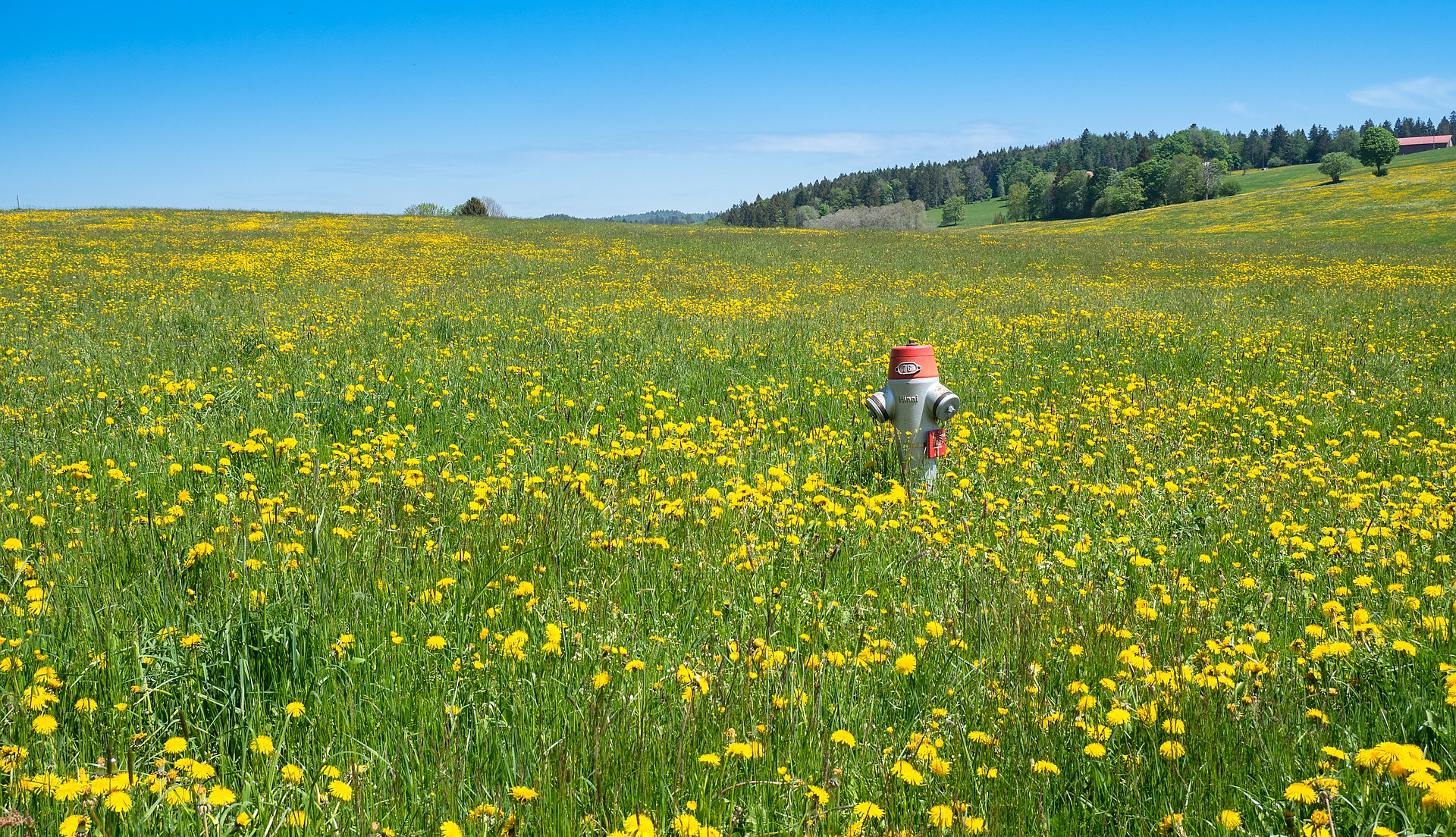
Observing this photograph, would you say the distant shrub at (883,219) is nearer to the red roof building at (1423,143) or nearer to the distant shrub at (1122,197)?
the distant shrub at (1122,197)

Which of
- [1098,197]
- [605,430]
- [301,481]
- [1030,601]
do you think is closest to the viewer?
[1030,601]

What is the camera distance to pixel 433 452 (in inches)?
220

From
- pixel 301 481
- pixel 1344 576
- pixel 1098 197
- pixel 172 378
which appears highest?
pixel 1098 197

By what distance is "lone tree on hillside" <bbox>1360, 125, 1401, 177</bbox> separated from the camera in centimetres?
7744

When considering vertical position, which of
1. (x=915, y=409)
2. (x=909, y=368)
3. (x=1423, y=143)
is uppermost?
(x=1423, y=143)

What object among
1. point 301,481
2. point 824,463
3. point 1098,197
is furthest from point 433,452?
point 1098,197

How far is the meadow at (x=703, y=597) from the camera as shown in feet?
6.74

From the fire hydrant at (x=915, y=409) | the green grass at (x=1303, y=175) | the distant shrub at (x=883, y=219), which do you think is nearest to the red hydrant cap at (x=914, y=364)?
the fire hydrant at (x=915, y=409)

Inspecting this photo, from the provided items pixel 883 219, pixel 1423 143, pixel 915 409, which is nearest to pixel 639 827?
pixel 915 409

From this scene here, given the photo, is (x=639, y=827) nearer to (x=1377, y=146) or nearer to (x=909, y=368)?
(x=909, y=368)

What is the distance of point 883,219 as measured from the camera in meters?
72.9

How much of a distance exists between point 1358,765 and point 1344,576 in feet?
7.01

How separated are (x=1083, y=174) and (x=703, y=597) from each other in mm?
107190

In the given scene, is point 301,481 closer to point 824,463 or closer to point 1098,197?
point 824,463
